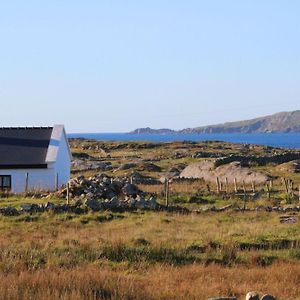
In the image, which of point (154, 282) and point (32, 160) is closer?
point (154, 282)

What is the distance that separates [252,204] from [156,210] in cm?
558

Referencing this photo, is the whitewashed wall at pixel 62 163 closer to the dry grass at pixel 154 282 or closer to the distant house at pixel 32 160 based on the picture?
the distant house at pixel 32 160

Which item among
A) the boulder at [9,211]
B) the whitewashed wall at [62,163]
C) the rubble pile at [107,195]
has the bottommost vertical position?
the boulder at [9,211]

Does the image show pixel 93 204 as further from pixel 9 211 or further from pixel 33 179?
pixel 33 179

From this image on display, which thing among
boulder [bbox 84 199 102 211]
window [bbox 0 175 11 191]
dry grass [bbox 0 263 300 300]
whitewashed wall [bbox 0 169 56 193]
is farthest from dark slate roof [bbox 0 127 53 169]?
dry grass [bbox 0 263 300 300]

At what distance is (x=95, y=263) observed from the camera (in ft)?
50.6

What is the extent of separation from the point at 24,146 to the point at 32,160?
7.23 ft

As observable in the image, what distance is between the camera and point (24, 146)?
43438mm

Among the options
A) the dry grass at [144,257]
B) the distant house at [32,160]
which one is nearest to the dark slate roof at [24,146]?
the distant house at [32,160]

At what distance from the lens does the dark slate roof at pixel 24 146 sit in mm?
41375

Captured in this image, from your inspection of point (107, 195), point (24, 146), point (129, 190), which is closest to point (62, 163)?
point (24, 146)

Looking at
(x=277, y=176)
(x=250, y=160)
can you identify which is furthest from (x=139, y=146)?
(x=277, y=176)

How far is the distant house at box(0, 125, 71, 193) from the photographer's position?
41.1m

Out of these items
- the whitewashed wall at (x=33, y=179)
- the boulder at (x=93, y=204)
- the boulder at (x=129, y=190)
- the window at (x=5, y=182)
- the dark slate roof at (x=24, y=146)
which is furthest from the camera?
the dark slate roof at (x=24, y=146)
